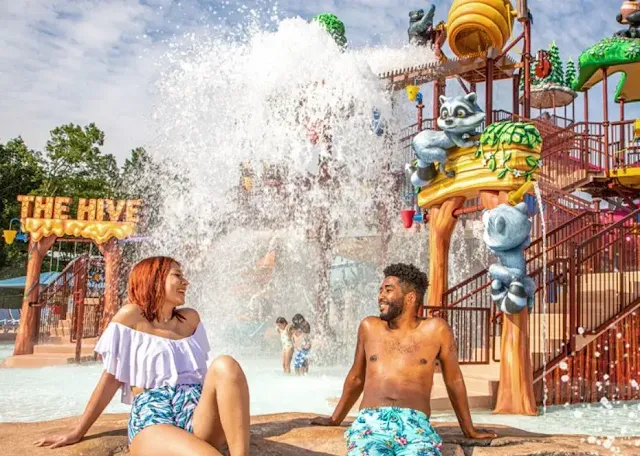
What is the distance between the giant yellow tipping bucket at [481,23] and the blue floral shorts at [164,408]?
41.6 ft

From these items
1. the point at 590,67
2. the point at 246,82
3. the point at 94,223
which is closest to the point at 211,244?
the point at 94,223

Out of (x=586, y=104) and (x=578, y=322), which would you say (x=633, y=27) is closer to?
(x=586, y=104)

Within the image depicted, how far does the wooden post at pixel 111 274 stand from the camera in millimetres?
15680

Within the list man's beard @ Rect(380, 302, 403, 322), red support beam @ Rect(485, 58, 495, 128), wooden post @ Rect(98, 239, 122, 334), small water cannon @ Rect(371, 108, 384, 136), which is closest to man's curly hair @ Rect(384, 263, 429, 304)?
man's beard @ Rect(380, 302, 403, 322)

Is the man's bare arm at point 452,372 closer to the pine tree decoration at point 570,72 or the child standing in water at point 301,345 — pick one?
the child standing in water at point 301,345

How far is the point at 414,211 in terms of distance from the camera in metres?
15.4

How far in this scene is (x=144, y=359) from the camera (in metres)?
3.24

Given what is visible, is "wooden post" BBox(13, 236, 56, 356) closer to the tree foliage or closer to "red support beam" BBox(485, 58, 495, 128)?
"red support beam" BBox(485, 58, 495, 128)

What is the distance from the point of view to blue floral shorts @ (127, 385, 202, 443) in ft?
10.1

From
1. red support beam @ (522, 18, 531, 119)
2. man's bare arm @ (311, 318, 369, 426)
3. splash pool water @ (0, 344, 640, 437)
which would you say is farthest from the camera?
red support beam @ (522, 18, 531, 119)

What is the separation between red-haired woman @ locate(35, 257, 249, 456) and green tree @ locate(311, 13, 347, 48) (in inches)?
560

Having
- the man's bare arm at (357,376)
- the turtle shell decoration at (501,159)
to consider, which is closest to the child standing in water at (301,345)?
the turtle shell decoration at (501,159)

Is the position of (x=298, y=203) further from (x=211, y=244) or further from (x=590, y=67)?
(x=590, y=67)

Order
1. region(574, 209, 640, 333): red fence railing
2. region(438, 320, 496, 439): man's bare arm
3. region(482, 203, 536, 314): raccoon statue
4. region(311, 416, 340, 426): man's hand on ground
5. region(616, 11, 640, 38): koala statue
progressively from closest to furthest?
region(438, 320, 496, 439): man's bare arm < region(311, 416, 340, 426): man's hand on ground < region(482, 203, 536, 314): raccoon statue < region(574, 209, 640, 333): red fence railing < region(616, 11, 640, 38): koala statue
